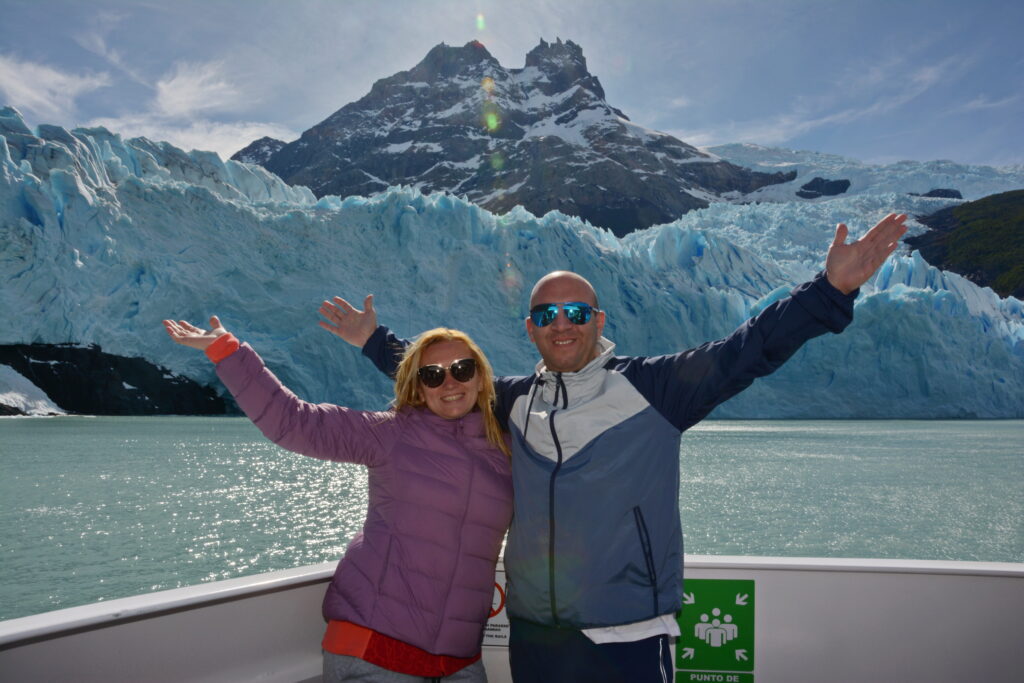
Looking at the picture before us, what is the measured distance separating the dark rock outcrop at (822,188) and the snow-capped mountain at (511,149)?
24.5 ft

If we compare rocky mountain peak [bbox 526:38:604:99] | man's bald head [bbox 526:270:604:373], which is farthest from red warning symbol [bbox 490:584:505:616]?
rocky mountain peak [bbox 526:38:604:99]

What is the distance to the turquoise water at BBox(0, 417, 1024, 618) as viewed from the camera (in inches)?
195

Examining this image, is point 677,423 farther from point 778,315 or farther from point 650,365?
point 778,315

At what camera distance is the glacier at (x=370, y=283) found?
627 inches

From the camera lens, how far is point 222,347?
54.9 inches

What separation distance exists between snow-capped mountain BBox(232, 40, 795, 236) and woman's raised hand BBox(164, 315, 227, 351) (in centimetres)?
5103

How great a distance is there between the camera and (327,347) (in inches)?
641

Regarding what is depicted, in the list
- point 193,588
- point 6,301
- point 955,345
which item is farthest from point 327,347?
point 955,345

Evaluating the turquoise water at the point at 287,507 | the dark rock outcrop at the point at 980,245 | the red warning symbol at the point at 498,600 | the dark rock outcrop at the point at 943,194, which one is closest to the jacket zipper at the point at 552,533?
the red warning symbol at the point at 498,600

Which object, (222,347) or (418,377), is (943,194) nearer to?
(418,377)

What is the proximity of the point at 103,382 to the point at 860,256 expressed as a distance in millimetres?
18832

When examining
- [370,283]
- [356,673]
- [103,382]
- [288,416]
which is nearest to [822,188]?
[370,283]

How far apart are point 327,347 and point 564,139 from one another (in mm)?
49045

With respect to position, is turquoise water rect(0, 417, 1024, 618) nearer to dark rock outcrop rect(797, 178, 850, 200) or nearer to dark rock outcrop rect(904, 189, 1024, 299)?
dark rock outcrop rect(904, 189, 1024, 299)
